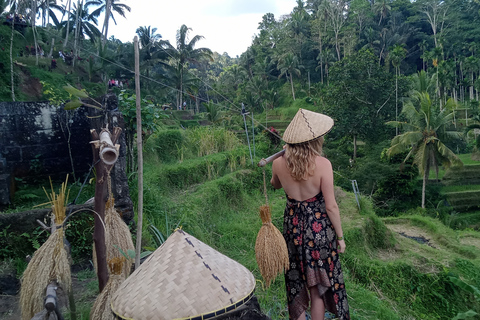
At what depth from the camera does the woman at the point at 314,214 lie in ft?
7.68

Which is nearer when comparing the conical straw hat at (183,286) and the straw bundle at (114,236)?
the conical straw hat at (183,286)

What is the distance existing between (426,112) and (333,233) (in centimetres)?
1751

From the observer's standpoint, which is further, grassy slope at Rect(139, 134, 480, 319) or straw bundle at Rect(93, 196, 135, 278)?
grassy slope at Rect(139, 134, 480, 319)

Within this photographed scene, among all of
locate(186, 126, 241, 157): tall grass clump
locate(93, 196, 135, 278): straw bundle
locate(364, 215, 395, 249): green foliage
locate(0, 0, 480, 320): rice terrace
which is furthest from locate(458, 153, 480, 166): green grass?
locate(93, 196, 135, 278): straw bundle

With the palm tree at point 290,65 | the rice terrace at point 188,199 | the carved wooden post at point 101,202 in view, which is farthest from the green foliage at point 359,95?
the carved wooden post at point 101,202

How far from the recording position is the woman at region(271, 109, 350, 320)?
2.34m

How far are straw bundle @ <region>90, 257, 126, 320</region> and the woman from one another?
3.83 ft

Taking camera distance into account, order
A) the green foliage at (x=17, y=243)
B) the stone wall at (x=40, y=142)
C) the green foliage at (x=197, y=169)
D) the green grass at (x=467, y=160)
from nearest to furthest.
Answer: the green foliage at (x=17, y=243), the stone wall at (x=40, y=142), the green foliage at (x=197, y=169), the green grass at (x=467, y=160)

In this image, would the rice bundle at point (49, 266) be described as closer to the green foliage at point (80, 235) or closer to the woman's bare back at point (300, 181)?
the woman's bare back at point (300, 181)

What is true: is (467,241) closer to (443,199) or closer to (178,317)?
(443,199)

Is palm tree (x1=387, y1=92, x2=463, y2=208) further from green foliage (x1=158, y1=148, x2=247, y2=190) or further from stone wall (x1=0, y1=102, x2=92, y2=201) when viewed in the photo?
stone wall (x1=0, y1=102, x2=92, y2=201)

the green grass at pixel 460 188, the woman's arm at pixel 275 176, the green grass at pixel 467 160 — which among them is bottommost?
the green grass at pixel 460 188

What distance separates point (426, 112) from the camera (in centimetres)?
1759

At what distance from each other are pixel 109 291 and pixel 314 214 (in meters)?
1.30
